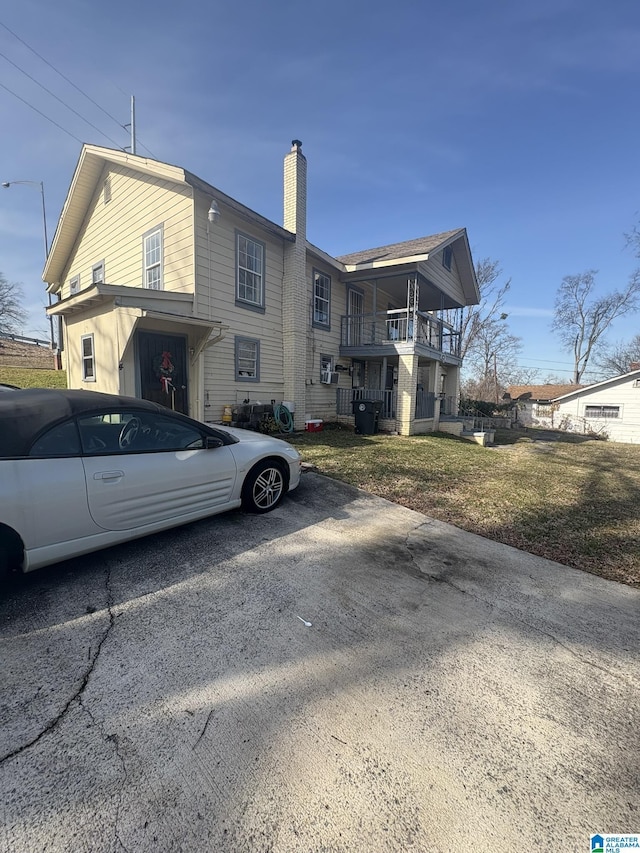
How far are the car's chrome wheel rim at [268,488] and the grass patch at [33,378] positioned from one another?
42.4ft

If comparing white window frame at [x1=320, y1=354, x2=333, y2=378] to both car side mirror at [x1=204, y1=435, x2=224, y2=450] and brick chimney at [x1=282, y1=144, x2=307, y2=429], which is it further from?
car side mirror at [x1=204, y1=435, x2=224, y2=450]

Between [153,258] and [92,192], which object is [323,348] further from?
[92,192]

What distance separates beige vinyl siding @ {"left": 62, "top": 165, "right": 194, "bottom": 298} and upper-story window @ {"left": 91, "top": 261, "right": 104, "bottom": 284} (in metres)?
0.18

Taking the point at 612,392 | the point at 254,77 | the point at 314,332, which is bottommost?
the point at 612,392

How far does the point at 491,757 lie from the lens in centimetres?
163

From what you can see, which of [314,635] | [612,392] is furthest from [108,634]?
[612,392]

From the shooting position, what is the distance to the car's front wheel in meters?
4.20

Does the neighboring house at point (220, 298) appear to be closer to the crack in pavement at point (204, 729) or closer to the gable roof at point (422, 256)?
the gable roof at point (422, 256)

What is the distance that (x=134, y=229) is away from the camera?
35.0 ft

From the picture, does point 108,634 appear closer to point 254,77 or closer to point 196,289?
point 196,289

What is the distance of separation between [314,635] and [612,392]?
28107mm

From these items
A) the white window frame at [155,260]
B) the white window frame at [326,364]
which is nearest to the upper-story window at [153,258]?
the white window frame at [155,260]

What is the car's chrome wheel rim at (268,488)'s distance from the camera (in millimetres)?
4293

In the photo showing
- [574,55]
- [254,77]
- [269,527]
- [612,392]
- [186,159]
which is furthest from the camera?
[612,392]
